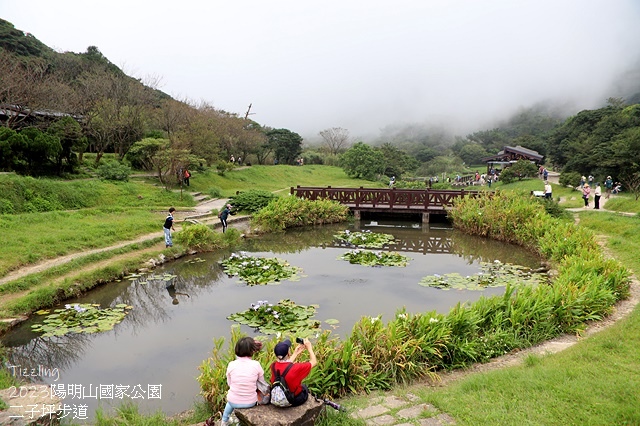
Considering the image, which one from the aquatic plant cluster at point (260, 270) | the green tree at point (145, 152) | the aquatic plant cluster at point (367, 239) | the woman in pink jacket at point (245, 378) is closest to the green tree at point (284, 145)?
the green tree at point (145, 152)

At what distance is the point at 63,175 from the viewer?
19469 mm

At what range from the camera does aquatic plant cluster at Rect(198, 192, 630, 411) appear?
539 cm

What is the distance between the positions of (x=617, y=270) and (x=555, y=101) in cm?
15125

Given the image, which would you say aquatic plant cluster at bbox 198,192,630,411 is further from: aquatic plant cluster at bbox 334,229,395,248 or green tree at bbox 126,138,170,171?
green tree at bbox 126,138,170,171

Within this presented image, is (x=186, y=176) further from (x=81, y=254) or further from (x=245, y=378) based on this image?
(x=245, y=378)

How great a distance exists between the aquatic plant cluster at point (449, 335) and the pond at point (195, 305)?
3.01 feet

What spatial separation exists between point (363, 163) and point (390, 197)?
21.2 meters

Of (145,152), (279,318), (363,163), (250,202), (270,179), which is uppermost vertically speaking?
(363,163)

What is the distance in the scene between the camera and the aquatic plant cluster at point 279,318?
800 cm

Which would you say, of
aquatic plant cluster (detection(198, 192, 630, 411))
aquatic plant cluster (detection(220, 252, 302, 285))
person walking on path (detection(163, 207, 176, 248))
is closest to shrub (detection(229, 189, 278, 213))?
person walking on path (detection(163, 207, 176, 248))

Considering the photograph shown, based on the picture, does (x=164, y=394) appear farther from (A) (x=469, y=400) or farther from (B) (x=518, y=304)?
(B) (x=518, y=304)

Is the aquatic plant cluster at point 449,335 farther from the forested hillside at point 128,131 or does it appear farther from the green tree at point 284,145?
the green tree at point 284,145

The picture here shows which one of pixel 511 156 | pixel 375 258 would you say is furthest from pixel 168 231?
pixel 511 156

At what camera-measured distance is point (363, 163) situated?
139 ft
